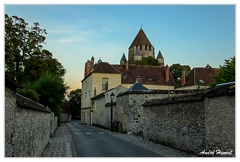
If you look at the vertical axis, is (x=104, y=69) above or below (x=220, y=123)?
above

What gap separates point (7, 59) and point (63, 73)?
1298 cm

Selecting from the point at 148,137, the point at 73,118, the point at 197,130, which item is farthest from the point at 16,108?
the point at 73,118

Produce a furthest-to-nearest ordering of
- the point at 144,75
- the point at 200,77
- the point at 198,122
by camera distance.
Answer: the point at 144,75, the point at 200,77, the point at 198,122

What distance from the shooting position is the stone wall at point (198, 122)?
8.38 metres

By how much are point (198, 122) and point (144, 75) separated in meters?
35.6

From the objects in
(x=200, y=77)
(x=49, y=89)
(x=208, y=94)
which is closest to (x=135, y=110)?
(x=49, y=89)

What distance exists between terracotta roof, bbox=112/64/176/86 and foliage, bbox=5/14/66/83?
18781 millimetres

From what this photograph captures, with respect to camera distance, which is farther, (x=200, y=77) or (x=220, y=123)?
(x=200, y=77)

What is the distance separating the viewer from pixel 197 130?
1080 cm

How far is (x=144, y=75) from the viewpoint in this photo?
46.2 metres

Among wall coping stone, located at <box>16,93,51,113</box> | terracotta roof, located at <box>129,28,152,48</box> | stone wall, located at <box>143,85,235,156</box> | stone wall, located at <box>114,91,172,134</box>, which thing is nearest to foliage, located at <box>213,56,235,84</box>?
stone wall, located at <box>114,91,172,134</box>

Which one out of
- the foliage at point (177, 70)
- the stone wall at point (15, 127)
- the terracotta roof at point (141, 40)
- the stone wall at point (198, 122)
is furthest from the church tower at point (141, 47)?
the stone wall at point (15, 127)

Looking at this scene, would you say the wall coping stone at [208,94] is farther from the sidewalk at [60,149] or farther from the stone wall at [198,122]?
the sidewalk at [60,149]

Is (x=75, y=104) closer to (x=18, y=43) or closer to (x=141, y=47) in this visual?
(x=141, y=47)
